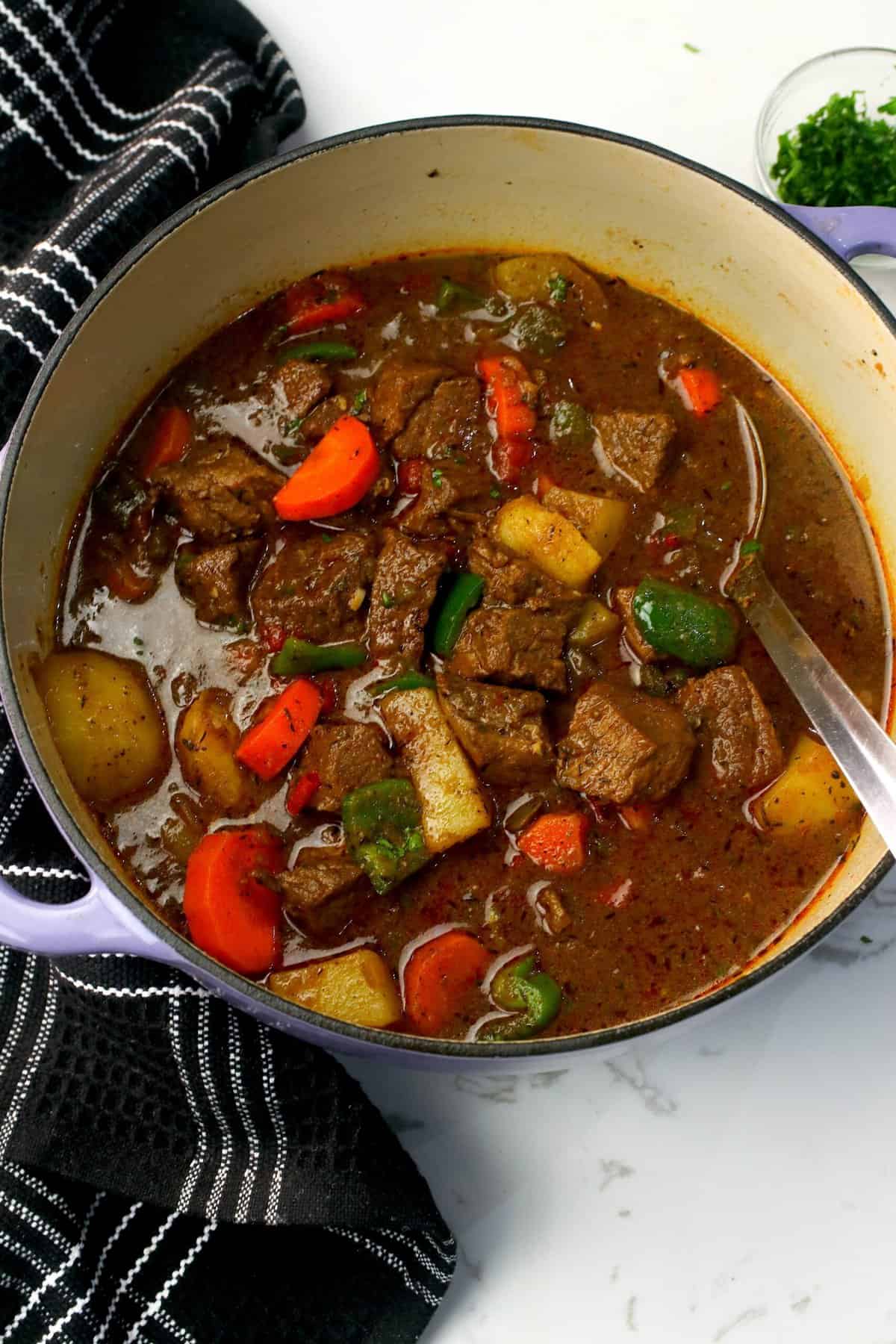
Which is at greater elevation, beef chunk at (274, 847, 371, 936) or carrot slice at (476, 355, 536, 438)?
carrot slice at (476, 355, 536, 438)

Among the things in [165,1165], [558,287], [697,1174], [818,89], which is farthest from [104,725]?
[818,89]

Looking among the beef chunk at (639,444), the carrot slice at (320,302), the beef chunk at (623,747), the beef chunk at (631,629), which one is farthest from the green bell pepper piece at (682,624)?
the carrot slice at (320,302)

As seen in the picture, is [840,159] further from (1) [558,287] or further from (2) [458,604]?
(2) [458,604]

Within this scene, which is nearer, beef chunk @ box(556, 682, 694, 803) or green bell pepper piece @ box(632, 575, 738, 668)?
beef chunk @ box(556, 682, 694, 803)

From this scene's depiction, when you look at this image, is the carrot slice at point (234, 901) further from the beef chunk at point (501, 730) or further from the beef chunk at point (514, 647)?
the beef chunk at point (514, 647)

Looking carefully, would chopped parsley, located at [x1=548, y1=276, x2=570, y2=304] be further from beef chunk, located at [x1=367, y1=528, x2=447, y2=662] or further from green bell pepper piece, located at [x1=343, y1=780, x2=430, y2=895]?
green bell pepper piece, located at [x1=343, y1=780, x2=430, y2=895]

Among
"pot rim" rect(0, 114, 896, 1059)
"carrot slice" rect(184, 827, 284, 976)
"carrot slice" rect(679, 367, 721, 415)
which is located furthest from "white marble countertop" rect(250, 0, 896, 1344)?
"carrot slice" rect(679, 367, 721, 415)

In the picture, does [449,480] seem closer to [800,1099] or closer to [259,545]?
[259,545]
